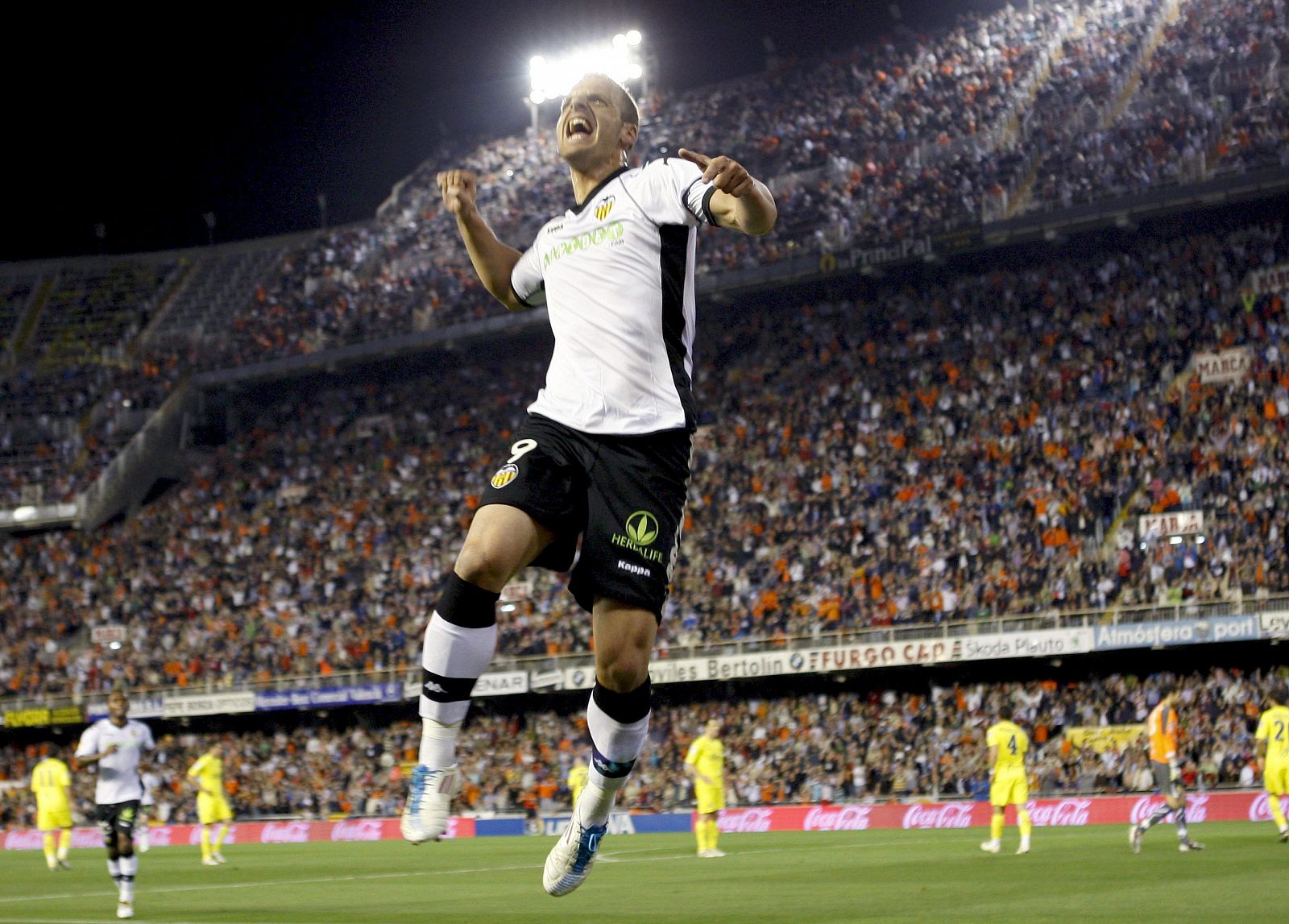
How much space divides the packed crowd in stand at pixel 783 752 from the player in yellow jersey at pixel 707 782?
27.4ft

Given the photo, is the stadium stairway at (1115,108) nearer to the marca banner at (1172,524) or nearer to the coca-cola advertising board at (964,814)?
the marca banner at (1172,524)

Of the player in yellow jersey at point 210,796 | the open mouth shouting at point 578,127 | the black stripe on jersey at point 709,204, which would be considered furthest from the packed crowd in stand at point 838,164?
the black stripe on jersey at point 709,204

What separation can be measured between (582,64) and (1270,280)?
21.5m

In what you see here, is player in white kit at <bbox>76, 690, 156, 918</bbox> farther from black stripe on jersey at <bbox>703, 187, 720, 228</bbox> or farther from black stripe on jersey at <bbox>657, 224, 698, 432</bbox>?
black stripe on jersey at <bbox>703, 187, 720, 228</bbox>

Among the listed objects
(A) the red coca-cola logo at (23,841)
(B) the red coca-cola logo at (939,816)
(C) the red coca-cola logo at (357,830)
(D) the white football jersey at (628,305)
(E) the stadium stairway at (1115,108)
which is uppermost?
(E) the stadium stairway at (1115,108)

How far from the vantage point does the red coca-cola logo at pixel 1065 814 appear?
28062 millimetres

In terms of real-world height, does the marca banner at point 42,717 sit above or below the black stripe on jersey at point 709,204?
above

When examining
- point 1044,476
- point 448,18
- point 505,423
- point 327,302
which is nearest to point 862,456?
point 1044,476

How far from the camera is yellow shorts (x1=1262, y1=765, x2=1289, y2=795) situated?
20422 millimetres

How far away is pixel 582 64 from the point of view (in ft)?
150

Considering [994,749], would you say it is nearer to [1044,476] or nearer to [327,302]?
[1044,476]

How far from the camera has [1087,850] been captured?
67.4 feet

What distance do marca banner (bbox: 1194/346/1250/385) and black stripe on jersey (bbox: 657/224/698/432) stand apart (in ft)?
94.3

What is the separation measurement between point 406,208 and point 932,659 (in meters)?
26.1
